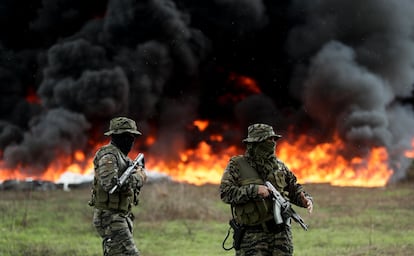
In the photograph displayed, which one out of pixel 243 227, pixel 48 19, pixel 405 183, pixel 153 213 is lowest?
pixel 243 227

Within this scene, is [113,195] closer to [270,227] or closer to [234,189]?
[234,189]

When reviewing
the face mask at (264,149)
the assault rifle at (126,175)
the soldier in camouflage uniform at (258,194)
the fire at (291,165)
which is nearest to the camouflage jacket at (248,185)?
the soldier in camouflage uniform at (258,194)

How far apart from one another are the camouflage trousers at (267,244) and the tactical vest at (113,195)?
1.46 meters

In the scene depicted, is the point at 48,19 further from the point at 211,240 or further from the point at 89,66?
the point at 211,240

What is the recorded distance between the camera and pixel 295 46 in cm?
3631

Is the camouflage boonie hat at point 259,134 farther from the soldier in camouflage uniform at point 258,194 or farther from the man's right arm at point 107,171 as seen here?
the man's right arm at point 107,171

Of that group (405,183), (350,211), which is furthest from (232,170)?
(405,183)

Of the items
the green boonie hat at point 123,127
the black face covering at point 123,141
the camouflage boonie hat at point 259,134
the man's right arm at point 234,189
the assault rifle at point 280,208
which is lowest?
the assault rifle at point 280,208

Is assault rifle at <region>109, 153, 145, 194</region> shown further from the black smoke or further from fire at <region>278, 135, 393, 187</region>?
the black smoke

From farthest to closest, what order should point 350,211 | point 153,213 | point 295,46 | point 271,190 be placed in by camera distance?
point 295,46 → point 350,211 → point 153,213 → point 271,190

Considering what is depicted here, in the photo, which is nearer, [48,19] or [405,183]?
[405,183]

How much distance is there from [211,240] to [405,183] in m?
16.6

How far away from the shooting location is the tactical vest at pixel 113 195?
6.95 m

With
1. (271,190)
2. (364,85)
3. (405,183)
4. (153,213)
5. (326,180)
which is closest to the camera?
(271,190)
